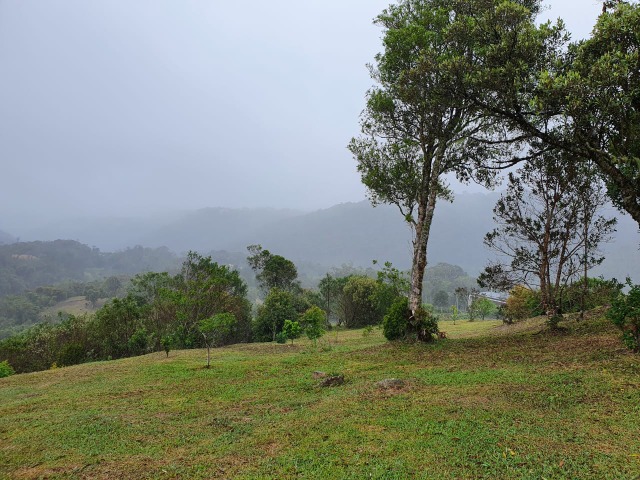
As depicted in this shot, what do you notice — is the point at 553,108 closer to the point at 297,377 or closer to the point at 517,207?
the point at 517,207

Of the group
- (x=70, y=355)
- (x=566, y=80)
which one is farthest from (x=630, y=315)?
(x=70, y=355)

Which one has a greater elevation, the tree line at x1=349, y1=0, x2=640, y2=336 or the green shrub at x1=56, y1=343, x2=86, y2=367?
the tree line at x1=349, y1=0, x2=640, y2=336

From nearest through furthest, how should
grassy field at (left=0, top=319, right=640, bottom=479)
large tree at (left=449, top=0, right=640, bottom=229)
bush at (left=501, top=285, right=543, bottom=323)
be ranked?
grassy field at (left=0, top=319, right=640, bottom=479) < large tree at (left=449, top=0, right=640, bottom=229) < bush at (left=501, top=285, right=543, bottom=323)

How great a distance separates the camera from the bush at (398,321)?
16.2 metres

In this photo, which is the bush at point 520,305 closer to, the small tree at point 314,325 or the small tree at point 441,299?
the small tree at point 314,325

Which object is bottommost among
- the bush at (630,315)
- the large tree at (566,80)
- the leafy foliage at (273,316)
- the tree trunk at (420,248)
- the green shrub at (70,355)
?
the green shrub at (70,355)

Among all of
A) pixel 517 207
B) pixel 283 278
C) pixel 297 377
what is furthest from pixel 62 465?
pixel 283 278

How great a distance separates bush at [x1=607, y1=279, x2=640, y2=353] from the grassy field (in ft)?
1.84

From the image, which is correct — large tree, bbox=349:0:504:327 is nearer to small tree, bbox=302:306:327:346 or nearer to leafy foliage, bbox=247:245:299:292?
small tree, bbox=302:306:327:346

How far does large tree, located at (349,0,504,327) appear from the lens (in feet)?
42.8

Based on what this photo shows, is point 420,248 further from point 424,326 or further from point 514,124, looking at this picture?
point 514,124

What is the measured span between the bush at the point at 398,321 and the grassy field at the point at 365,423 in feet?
12.6

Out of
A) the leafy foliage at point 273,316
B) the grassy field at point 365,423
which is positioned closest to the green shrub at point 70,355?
the leafy foliage at point 273,316

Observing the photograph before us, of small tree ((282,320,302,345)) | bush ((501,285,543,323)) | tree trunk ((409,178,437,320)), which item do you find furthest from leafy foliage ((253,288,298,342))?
tree trunk ((409,178,437,320))
